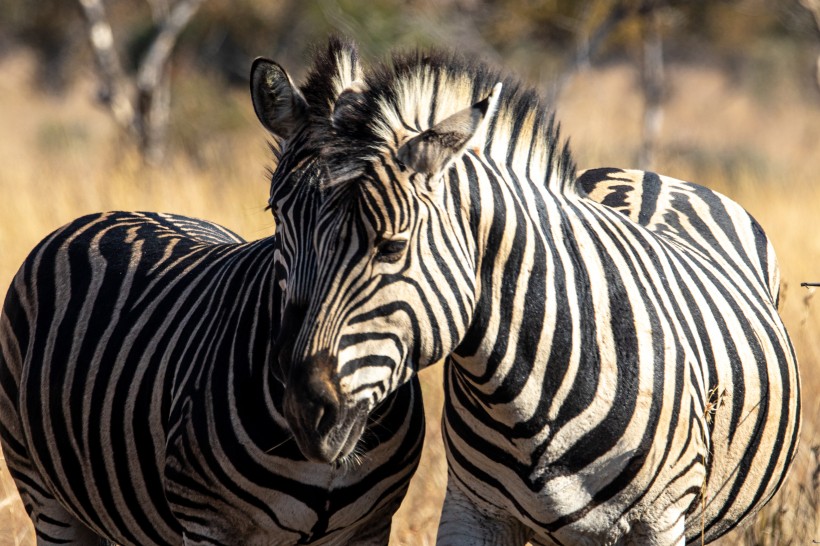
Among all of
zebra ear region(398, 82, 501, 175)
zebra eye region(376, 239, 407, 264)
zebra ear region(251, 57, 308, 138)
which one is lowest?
zebra eye region(376, 239, 407, 264)

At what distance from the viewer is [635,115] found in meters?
21.7

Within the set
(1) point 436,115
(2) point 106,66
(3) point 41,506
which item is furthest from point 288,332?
(2) point 106,66

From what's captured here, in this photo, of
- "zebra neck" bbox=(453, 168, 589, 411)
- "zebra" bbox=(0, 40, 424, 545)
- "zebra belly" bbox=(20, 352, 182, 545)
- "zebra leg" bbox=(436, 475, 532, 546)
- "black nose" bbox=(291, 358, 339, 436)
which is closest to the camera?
"black nose" bbox=(291, 358, 339, 436)

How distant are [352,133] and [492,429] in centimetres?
80

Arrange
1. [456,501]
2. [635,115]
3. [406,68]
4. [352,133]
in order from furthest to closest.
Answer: [635,115], [456,501], [406,68], [352,133]

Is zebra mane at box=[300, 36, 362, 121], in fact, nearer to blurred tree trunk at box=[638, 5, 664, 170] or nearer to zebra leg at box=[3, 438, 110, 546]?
zebra leg at box=[3, 438, 110, 546]

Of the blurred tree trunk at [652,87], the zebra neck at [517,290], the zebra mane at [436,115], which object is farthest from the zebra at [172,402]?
the blurred tree trunk at [652,87]

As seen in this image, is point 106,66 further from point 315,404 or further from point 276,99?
point 315,404

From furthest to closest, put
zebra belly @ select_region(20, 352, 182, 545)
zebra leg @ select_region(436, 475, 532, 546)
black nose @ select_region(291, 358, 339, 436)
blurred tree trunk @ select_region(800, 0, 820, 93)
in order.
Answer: blurred tree trunk @ select_region(800, 0, 820, 93) → zebra belly @ select_region(20, 352, 182, 545) → zebra leg @ select_region(436, 475, 532, 546) → black nose @ select_region(291, 358, 339, 436)

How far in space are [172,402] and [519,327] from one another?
0.99m

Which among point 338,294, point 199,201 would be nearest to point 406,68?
point 338,294

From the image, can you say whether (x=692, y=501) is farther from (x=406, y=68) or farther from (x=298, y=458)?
(x=406, y=68)

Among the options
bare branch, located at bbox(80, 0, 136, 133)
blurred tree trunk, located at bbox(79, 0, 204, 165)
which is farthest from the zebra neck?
bare branch, located at bbox(80, 0, 136, 133)

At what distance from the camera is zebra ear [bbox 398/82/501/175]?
6.63ft
